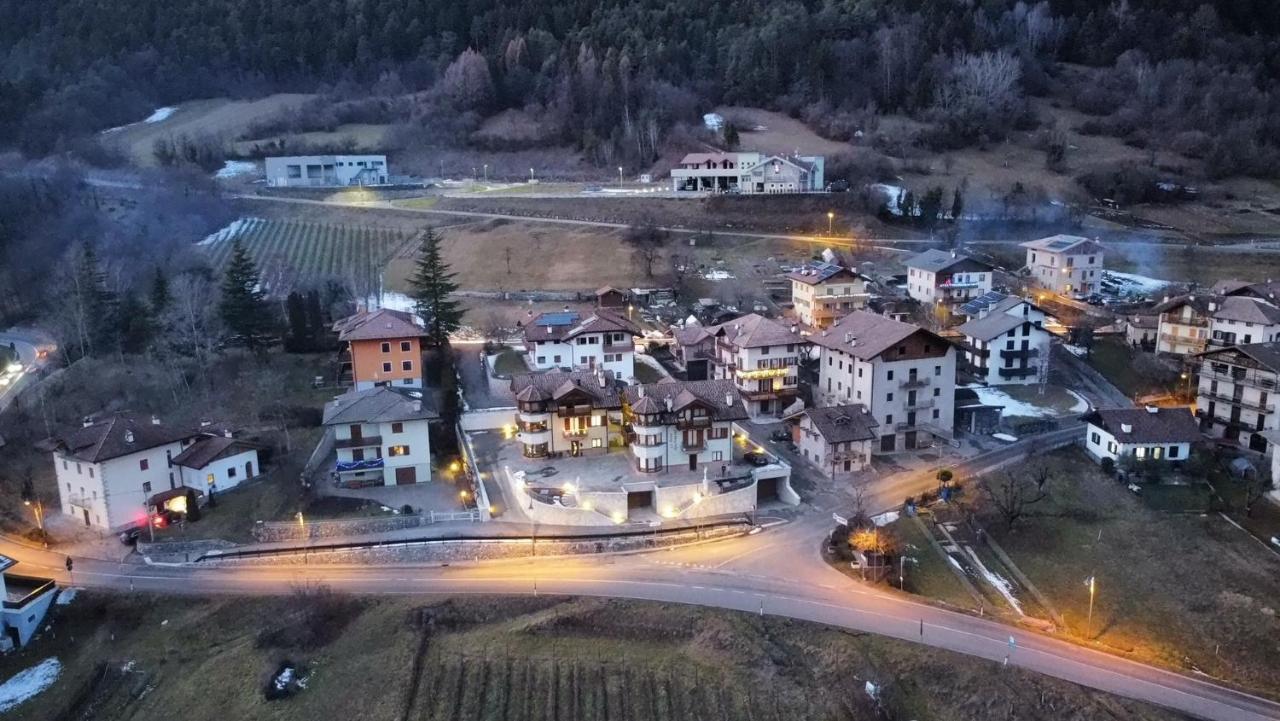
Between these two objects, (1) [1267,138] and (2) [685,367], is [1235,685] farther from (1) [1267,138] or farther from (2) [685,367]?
(1) [1267,138]

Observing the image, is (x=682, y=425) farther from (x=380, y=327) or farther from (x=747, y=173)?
(x=747, y=173)

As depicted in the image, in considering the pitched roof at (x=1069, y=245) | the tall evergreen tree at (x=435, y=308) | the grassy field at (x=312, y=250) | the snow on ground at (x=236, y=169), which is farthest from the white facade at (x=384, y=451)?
the snow on ground at (x=236, y=169)

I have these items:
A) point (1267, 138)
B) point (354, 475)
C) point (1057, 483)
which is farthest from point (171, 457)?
point (1267, 138)

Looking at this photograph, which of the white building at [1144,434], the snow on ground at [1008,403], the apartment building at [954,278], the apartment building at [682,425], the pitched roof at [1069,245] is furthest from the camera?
the pitched roof at [1069,245]

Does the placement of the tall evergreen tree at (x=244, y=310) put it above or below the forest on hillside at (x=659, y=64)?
below

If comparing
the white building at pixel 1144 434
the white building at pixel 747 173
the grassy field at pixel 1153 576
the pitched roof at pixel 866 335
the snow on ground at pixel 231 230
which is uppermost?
the white building at pixel 747 173

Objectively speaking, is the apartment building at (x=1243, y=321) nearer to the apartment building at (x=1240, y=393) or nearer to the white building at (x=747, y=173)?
the apartment building at (x=1240, y=393)
